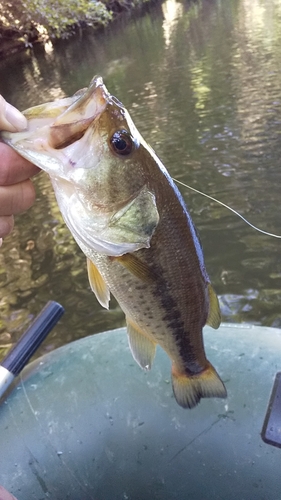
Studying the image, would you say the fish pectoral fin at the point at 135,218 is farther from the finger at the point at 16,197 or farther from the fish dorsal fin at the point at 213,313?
the fish dorsal fin at the point at 213,313

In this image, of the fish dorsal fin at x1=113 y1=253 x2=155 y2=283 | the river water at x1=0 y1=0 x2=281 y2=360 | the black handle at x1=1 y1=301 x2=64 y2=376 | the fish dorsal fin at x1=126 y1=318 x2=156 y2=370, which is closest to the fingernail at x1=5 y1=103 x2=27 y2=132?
the fish dorsal fin at x1=113 y1=253 x2=155 y2=283

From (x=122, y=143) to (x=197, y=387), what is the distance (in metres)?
0.94

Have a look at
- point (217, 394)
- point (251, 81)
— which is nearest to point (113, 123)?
point (217, 394)

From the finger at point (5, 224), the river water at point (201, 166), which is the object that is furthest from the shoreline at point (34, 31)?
the finger at point (5, 224)

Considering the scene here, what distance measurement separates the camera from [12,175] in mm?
1325

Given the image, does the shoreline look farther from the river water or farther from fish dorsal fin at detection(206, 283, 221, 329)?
fish dorsal fin at detection(206, 283, 221, 329)

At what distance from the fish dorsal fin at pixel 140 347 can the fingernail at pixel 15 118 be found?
29.0 inches

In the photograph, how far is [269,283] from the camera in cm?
444

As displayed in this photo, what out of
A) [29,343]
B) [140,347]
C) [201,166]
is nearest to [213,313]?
[140,347]

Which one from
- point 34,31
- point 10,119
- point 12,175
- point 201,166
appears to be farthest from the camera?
point 34,31

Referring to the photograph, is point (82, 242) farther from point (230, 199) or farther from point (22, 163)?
point (230, 199)

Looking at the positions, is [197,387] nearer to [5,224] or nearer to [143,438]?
[143,438]

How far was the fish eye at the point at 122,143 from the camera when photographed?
129 centimetres

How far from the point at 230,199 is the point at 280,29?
33.8 feet
